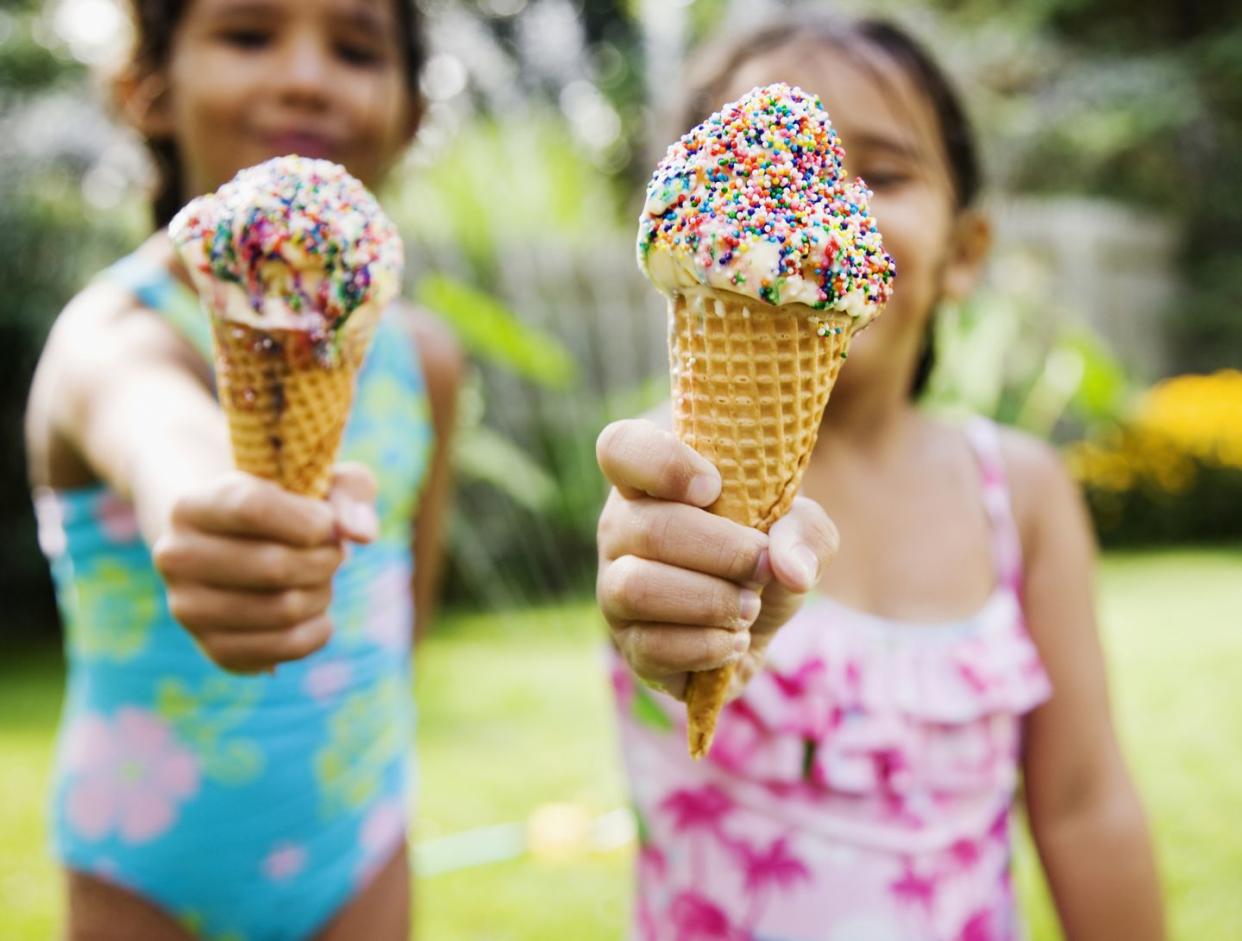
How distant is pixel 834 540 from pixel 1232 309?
1368 cm

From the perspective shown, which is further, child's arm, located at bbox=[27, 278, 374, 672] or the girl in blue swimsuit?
the girl in blue swimsuit

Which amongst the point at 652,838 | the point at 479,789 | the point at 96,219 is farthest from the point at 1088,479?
the point at 652,838

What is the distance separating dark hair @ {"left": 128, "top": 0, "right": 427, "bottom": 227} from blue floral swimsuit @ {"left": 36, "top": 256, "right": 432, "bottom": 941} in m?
0.47

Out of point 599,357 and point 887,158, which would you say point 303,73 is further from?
Answer: point 599,357

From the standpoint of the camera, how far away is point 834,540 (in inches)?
41.2

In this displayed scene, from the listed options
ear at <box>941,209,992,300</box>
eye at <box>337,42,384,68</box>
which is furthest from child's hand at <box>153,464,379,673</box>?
ear at <box>941,209,992,300</box>

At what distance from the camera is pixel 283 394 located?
1237mm

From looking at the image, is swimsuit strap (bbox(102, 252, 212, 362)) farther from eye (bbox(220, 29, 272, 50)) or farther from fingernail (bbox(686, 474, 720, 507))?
fingernail (bbox(686, 474, 720, 507))

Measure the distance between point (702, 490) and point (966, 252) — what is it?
4.26ft

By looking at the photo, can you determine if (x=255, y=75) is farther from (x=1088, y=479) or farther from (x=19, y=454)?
(x=1088, y=479)

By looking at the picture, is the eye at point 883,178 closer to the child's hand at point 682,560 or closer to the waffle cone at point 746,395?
the waffle cone at point 746,395

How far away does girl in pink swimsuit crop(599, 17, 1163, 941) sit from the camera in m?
1.70

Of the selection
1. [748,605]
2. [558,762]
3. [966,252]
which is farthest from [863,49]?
[558,762]

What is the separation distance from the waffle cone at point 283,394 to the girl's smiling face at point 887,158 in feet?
2.64
